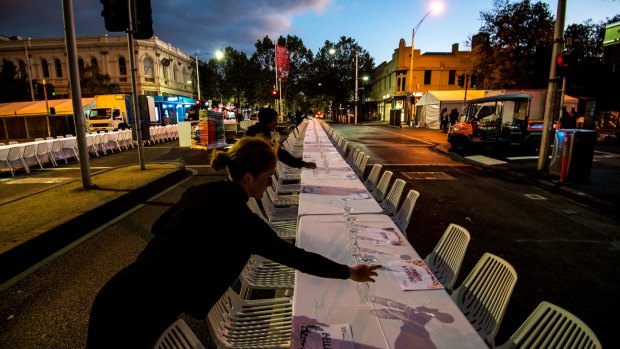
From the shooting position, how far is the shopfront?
44688 millimetres

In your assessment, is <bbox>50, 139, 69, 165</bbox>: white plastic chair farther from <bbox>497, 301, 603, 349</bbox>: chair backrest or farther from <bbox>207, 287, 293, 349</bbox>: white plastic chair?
<bbox>497, 301, 603, 349</bbox>: chair backrest

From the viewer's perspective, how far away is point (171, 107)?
48688 mm

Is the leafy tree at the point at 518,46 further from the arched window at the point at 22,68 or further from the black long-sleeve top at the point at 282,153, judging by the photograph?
the arched window at the point at 22,68

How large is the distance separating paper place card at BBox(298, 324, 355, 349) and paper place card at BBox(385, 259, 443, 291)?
666 millimetres

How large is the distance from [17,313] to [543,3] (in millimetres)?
41304

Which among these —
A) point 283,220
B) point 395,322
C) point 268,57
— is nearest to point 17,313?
point 283,220

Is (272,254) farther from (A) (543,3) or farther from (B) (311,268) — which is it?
(A) (543,3)

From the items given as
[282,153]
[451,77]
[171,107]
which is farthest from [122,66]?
[282,153]

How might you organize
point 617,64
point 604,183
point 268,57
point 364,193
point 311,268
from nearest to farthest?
point 311,268
point 364,193
point 604,183
point 617,64
point 268,57

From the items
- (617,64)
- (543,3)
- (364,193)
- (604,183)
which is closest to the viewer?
(364,193)

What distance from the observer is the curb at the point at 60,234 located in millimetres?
4699

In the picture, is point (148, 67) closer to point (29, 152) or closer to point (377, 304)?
point (29, 152)

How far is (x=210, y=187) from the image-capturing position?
1.87m

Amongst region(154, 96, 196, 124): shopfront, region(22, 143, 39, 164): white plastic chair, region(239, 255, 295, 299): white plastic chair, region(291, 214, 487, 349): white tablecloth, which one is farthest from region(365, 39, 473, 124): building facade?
region(291, 214, 487, 349): white tablecloth
